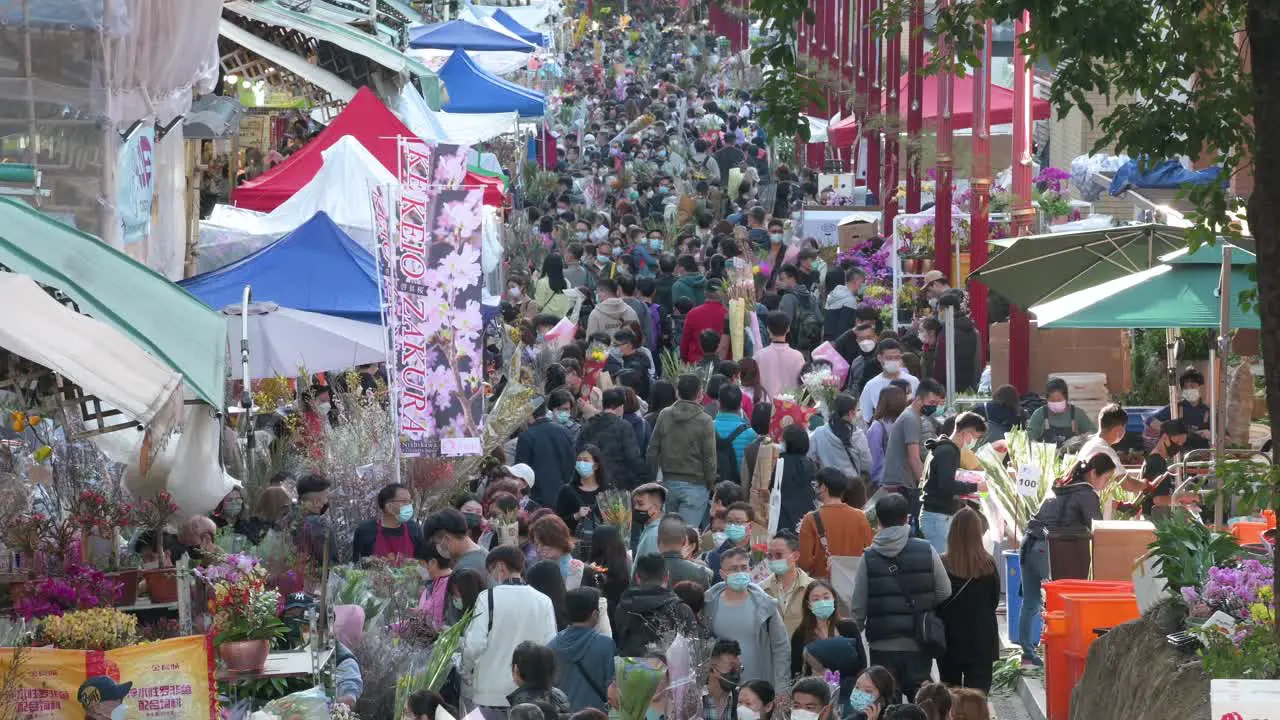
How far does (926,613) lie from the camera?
10.2 meters

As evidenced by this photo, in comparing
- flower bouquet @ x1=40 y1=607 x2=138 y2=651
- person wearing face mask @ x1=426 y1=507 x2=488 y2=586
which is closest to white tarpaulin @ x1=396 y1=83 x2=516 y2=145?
person wearing face mask @ x1=426 y1=507 x2=488 y2=586

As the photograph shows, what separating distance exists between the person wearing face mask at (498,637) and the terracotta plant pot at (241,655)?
1.01 meters

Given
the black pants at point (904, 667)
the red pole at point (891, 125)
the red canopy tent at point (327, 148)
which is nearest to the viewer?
the black pants at point (904, 667)

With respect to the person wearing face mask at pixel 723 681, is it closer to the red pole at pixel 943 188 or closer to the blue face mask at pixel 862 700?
the blue face mask at pixel 862 700

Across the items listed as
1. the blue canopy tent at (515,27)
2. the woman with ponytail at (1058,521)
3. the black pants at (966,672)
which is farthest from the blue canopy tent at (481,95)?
the black pants at (966,672)

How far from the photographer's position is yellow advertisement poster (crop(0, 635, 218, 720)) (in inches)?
303

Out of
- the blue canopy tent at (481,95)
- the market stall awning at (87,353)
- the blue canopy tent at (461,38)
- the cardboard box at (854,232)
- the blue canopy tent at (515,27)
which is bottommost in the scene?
the market stall awning at (87,353)

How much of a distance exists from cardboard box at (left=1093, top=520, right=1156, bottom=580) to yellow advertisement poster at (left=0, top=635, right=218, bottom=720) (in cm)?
539

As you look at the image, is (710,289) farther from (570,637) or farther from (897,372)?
(570,637)

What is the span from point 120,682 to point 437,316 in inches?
170

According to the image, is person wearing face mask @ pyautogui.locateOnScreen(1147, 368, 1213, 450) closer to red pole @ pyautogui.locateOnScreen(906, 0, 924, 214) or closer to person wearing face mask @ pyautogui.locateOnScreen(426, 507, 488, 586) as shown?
person wearing face mask @ pyautogui.locateOnScreen(426, 507, 488, 586)

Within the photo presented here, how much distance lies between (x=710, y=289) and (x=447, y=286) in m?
8.18

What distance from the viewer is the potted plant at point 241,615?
28.3ft

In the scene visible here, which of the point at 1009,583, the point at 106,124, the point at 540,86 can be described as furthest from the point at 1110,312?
the point at 540,86
